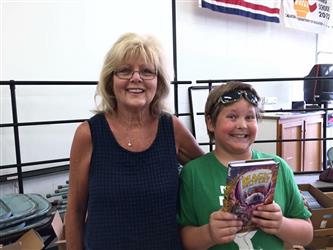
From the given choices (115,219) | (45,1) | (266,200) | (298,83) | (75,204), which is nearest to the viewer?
(266,200)

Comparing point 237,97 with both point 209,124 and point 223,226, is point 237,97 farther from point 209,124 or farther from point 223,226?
point 223,226

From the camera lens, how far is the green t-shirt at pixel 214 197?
999 millimetres

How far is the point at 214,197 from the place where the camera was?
1.01 meters

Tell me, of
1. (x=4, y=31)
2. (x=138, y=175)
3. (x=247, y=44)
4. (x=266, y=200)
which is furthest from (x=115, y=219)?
(x=247, y=44)

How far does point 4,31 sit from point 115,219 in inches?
63.2

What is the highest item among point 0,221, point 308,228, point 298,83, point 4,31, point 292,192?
point 4,31

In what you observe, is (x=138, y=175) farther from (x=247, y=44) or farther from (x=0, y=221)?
(x=247, y=44)

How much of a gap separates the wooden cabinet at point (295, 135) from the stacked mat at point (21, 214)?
102 inches

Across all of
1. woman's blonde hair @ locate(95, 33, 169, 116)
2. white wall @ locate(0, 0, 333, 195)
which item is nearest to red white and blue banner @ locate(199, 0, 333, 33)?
white wall @ locate(0, 0, 333, 195)

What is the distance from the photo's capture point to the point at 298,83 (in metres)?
5.17

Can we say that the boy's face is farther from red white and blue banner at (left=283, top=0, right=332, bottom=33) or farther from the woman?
red white and blue banner at (left=283, top=0, right=332, bottom=33)

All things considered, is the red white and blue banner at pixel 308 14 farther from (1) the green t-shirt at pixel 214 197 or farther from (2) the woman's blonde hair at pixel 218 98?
(1) the green t-shirt at pixel 214 197

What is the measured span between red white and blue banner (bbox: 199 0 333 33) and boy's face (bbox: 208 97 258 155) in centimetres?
263

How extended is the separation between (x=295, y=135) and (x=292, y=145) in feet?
0.49
